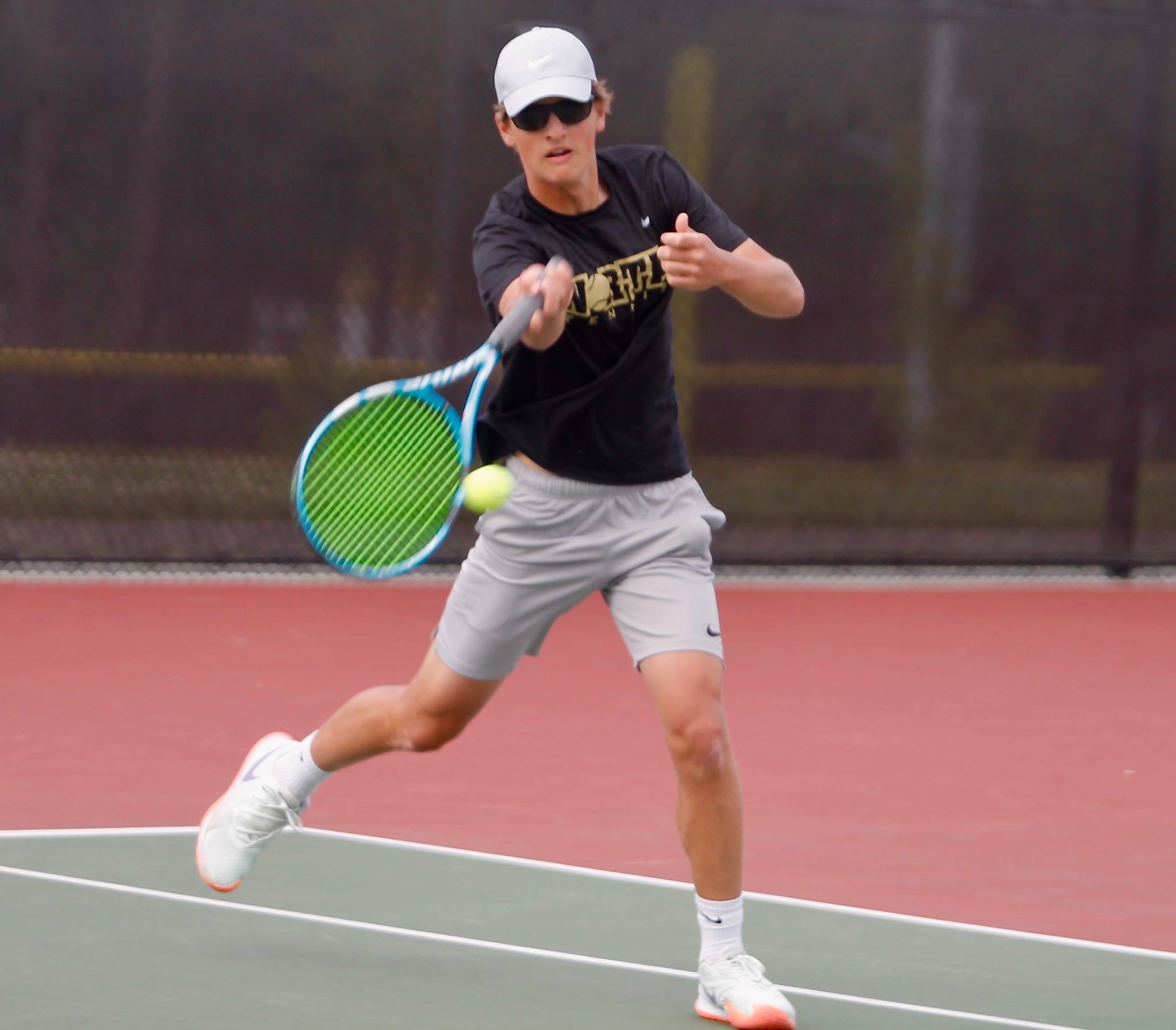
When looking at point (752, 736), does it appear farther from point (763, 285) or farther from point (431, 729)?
point (763, 285)

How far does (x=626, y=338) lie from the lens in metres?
3.52

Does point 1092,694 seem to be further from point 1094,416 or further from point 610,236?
point 610,236

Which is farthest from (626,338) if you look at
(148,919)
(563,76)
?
(148,919)

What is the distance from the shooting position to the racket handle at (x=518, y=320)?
3191mm

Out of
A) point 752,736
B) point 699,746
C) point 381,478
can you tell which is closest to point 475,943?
point 699,746

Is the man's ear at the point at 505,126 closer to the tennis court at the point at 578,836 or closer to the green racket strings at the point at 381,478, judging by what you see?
the green racket strings at the point at 381,478

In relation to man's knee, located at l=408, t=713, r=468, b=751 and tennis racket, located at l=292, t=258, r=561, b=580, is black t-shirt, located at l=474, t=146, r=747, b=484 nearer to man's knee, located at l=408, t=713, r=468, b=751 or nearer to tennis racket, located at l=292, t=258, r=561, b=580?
tennis racket, located at l=292, t=258, r=561, b=580

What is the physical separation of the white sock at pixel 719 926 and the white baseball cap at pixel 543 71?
4.21 feet

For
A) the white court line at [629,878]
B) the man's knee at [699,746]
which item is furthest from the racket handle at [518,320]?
the white court line at [629,878]

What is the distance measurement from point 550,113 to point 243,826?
1.37 m

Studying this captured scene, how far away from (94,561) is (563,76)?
17.3ft

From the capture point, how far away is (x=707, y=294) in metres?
8.38

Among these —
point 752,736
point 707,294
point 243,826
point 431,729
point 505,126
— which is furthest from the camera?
point 707,294

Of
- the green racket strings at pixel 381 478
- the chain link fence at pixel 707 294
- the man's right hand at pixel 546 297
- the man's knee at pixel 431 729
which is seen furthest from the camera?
the chain link fence at pixel 707 294
